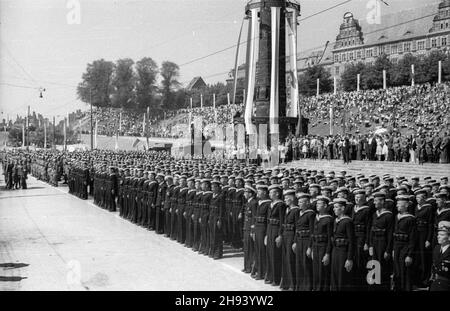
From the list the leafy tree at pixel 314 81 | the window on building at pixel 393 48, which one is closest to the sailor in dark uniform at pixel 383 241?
the window on building at pixel 393 48

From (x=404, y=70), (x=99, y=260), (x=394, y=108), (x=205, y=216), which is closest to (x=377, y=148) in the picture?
(x=205, y=216)

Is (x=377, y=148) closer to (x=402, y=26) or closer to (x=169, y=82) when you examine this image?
(x=402, y=26)

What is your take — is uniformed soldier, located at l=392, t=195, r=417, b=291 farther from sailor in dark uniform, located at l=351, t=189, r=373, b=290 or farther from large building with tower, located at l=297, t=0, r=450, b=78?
large building with tower, located at l=297, t=0, r=450, b=78

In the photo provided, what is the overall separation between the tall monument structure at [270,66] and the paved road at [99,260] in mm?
17293

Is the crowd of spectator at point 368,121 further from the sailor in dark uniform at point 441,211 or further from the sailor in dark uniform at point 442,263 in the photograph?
the sailor in dark uniform at point 442,263

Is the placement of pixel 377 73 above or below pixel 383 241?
above

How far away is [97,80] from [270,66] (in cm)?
4565

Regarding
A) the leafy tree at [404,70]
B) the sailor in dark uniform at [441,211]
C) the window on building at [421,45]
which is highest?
the window on building at [421,45]

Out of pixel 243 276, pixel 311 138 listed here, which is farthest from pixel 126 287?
pixel 311 138

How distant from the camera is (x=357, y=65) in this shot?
225 feet

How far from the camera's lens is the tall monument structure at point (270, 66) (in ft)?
105

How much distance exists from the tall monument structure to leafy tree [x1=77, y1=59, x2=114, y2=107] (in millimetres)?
43168

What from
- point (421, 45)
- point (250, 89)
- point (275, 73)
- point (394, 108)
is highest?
point (421, 45)

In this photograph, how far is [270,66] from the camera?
33312mm
